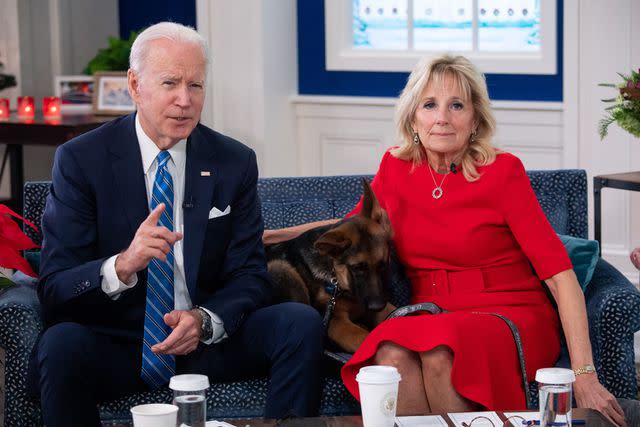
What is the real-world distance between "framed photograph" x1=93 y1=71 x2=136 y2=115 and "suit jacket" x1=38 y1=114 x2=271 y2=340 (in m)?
2.82

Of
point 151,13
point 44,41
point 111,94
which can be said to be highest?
point 151,13

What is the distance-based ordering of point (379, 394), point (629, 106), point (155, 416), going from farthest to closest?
point (629, 106) < point (379, 394) < point (155, 416)

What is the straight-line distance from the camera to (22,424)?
278 cm

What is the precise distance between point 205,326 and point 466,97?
0.97 meters

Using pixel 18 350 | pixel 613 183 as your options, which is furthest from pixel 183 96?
pixel 613 183

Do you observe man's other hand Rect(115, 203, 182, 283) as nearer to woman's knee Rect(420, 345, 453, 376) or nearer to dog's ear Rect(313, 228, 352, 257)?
dog's ear Rect(313, 228, 352, 257)

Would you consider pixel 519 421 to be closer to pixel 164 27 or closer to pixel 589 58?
pixel 164 27

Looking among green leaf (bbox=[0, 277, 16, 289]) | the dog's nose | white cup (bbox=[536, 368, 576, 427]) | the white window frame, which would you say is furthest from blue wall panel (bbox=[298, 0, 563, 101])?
white cup (bbox=[536, 368, 576, 427])

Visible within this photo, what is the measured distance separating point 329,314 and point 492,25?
2.96 m

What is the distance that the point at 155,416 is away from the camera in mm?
1949

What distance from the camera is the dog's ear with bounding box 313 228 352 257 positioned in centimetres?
289

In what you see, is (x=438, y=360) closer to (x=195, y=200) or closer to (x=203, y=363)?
(x=203, y=363)

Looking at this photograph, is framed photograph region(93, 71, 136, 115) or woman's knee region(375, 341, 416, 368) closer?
woman's knee region(375, 341, 416, 368)

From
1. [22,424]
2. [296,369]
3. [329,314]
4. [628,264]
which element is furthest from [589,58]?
[22,424]
